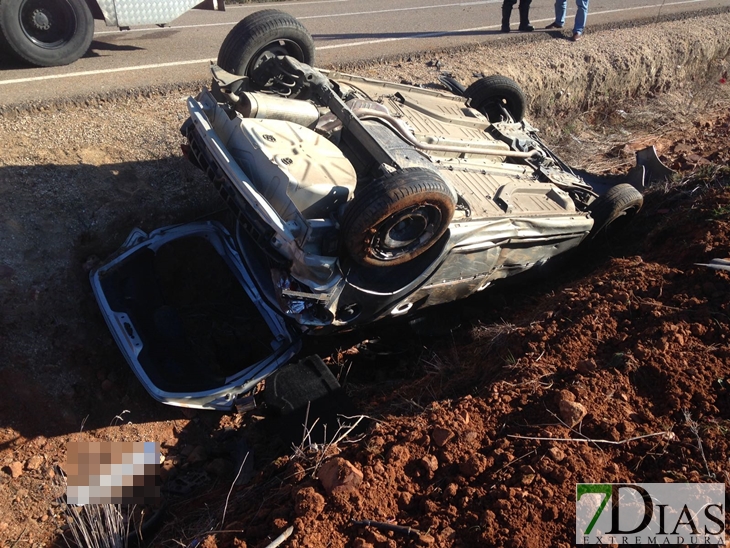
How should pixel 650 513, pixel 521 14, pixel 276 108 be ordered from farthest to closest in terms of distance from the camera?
pixel 521 14 < pixel 276 108 < pixel 650 513

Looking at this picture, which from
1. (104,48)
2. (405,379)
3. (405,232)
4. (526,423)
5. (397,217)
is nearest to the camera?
(526,423)

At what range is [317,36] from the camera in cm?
1074

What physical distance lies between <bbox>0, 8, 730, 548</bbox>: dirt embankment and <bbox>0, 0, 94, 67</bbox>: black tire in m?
1.55

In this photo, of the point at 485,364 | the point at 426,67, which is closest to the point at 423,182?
the point at 485,364

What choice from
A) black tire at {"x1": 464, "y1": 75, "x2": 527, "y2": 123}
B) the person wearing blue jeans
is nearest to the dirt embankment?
black tire at {"x1": 464, "y1": 75, "x2": 527, "y2": 123}

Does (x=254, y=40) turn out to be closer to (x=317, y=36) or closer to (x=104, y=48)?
(x=104, y=48)

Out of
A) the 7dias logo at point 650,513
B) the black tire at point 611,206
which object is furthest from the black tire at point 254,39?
the 7dias logo at point 650,513

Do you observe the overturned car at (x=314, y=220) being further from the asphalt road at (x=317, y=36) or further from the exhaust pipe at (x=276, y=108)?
the asphalt road at (x=317, y=36)

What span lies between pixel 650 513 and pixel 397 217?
7.52 ft

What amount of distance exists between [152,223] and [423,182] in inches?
134

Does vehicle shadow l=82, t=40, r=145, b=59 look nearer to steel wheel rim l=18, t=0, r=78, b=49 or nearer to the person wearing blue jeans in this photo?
steel wheel rim l=18, t=0, r=78, b=49

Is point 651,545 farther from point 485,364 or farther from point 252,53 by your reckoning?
point 252,53

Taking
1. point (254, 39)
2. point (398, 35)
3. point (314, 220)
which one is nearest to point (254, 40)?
point (254, 39)

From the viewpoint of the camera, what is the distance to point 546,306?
5402 millimetres
